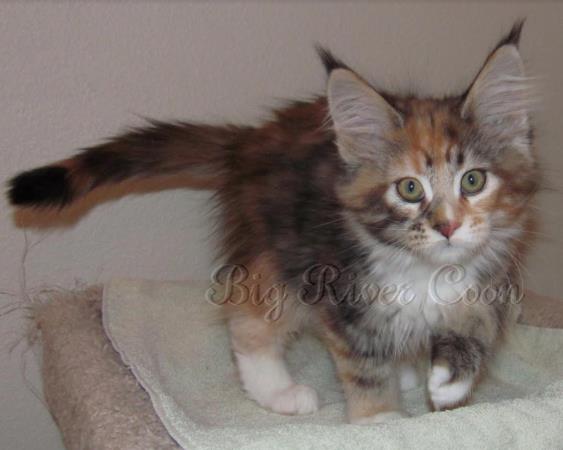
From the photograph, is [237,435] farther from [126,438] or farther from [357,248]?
[357,248]

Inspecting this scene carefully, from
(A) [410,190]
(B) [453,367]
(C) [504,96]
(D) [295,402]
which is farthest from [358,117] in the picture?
(D) [295,402]

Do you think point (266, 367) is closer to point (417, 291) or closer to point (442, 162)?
point (417, 291)

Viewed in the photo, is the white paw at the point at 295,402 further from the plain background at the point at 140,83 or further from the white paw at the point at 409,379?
the plain background at the point at 140,83

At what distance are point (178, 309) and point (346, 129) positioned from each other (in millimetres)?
761

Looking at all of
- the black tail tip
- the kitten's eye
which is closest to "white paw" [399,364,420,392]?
the kitten's eye

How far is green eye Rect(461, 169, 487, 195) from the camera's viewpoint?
1.44m

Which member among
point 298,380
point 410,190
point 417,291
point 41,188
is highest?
point 410,190

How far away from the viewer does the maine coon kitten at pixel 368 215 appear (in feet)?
4.80

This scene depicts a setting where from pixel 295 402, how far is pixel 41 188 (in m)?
0.77

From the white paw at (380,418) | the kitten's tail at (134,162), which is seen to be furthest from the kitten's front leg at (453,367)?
the kitten's tail at (134,162)

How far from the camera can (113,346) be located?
1.75 m

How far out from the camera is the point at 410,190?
146cm

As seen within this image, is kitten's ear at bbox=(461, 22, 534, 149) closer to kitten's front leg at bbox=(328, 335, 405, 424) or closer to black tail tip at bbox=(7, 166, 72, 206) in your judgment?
kitten's front leg at bbox=(328, 335, 405, 424)

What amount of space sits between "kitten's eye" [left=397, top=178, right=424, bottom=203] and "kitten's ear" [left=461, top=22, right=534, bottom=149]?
0.20 meters
